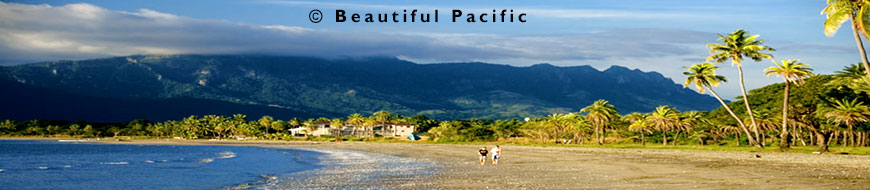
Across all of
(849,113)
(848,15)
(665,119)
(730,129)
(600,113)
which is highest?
(848,15)

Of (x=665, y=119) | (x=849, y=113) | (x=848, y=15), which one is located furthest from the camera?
(x=665, y=119)

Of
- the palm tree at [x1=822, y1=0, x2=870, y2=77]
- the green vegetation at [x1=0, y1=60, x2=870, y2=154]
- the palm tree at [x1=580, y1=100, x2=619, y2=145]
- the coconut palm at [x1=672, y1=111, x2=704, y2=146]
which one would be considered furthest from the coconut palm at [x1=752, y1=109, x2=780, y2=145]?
the palm tree at [x1=822, y1=0, x2=870, y2=77]

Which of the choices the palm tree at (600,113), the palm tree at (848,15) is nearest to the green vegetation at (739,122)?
the palm tree at (600,113)

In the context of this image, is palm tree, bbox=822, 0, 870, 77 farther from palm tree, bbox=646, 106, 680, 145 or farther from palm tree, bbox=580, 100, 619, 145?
palm tree, bbox=580, 100, 619, 145

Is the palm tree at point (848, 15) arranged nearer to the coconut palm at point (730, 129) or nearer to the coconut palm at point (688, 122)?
the coconut palm at point (730, 129)

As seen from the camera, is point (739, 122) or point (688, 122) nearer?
point (739, 122)

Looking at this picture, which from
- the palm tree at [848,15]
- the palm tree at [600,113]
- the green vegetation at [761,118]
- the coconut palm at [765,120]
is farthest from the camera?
the palm tree at [600,113]

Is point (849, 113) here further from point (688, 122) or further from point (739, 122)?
point (688, 122)

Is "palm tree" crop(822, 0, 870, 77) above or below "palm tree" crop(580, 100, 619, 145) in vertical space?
above

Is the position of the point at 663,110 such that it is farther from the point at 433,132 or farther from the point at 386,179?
the point at 433,132

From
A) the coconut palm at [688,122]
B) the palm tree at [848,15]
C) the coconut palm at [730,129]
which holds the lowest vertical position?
the coconut palm at [730,129]

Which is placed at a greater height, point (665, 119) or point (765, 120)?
point (665, 119)

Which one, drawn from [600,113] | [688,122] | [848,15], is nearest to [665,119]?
[688,122]

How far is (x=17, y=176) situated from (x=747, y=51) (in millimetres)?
60590
